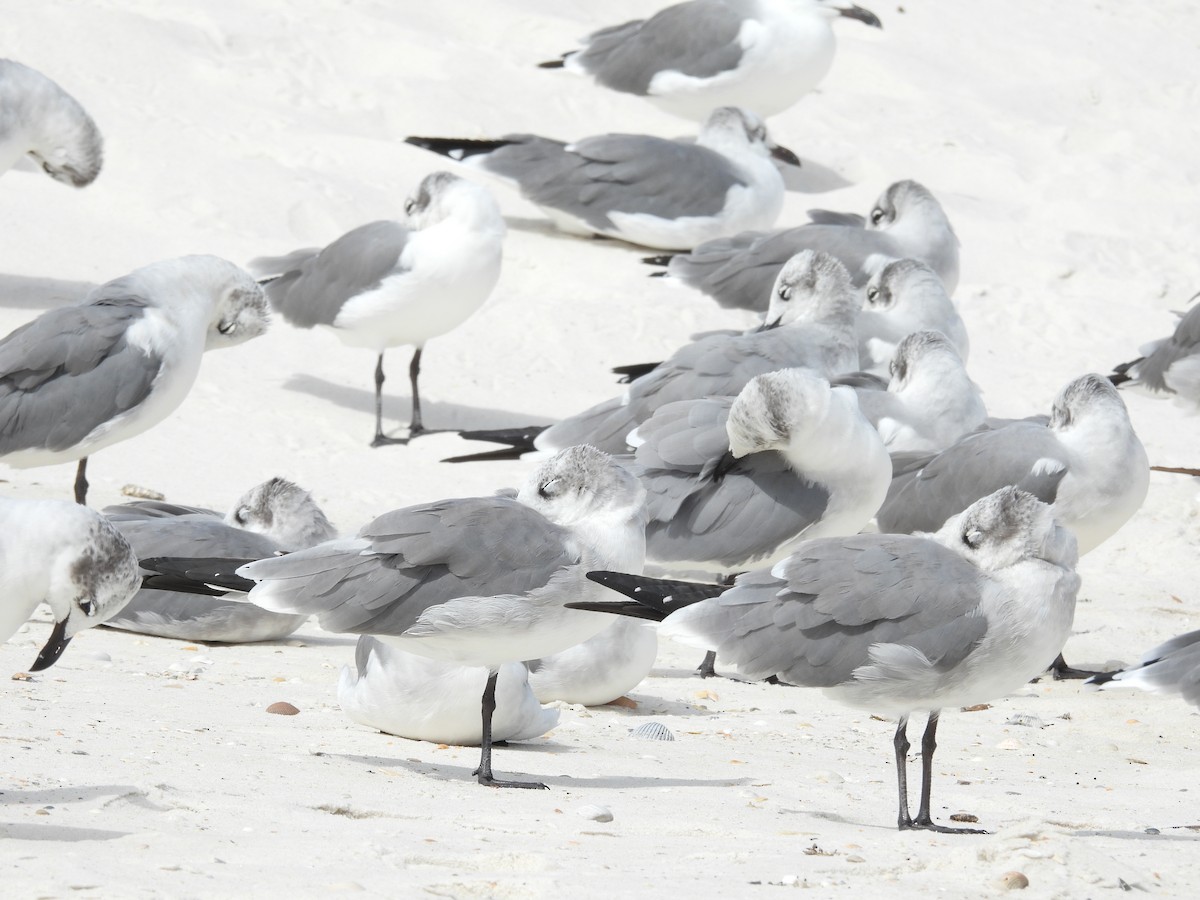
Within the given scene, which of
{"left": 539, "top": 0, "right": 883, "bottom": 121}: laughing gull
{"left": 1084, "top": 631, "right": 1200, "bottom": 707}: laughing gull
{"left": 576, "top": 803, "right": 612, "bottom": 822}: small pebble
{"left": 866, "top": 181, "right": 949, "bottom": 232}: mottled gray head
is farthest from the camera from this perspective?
{"left": 539, "top": 0, "right": 883, "bottom": 121}: laughing gull

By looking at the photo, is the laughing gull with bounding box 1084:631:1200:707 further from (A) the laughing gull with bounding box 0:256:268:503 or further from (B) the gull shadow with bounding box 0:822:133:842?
(A) the laughing gull with bounding box 0:256:268:503

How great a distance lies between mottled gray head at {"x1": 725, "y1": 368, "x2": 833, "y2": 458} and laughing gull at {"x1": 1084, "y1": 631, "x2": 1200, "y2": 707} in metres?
1.68

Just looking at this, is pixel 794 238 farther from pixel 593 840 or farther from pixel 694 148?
pixel 593 840

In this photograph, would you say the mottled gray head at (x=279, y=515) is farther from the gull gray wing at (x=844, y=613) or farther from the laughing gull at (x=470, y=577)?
the gull gray wing at (x=844, y=613)

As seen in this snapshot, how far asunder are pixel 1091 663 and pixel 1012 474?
793mm

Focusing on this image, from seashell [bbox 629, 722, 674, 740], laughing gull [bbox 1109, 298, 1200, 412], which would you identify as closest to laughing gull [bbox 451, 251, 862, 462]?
laughing gull [bbox 1109, 298, 1200, 412]

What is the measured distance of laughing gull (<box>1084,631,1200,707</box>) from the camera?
4801 mm

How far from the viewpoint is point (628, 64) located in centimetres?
1327

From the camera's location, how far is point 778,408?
6.32 metres

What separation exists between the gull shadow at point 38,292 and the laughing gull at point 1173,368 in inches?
213

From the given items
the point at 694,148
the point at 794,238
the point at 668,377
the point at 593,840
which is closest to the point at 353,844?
the point at 593,840

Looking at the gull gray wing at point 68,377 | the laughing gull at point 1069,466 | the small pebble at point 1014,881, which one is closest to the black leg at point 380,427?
the gull gray wing at point 68,377

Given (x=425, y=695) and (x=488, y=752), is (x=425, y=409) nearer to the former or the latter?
(x=425, y=695)

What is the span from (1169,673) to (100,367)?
4.24m
